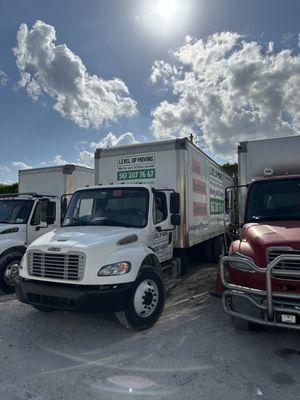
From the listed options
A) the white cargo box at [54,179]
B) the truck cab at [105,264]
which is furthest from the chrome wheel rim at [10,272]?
the white cargo box at [54,179]

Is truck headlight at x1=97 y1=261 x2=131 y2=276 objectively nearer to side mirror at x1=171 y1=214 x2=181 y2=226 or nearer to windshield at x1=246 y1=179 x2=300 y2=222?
side mirror at x1=171 y1=214 x2=181 y2=226

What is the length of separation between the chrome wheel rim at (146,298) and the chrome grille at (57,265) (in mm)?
948

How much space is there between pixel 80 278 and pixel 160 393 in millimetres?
1937

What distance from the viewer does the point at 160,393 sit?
3469mm

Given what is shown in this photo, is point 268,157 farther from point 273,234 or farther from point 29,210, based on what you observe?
point 29,210

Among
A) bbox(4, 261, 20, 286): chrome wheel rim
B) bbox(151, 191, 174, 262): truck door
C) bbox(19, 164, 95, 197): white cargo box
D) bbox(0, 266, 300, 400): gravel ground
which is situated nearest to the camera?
bbox(0, 266, 300, 400): gravel ground

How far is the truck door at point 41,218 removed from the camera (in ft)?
28.3

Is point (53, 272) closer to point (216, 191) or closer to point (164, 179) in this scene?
point (164, 179)

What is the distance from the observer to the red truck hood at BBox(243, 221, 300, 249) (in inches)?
166

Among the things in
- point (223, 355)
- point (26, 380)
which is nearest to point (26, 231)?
point (26, 380)

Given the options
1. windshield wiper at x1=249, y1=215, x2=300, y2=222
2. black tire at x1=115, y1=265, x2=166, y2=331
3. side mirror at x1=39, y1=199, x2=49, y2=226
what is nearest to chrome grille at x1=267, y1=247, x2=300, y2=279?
windshield wiper at x1=249, y1=215, x2=300, y2=222

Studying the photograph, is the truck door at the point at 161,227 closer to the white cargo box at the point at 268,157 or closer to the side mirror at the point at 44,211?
the white cargo box at the point at 268,157

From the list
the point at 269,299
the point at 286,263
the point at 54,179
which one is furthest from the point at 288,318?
the point at 54,179

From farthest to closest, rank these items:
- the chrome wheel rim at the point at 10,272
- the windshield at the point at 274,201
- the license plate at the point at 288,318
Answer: the chrome wheel rim at the point at 10,272
the windshield at the point at 274,201
the license plate at the point at 288,318
